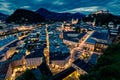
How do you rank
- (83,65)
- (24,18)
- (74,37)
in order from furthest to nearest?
(24,18) → (74,37) → (83,65)

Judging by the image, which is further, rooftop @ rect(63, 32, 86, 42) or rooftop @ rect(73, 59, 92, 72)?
rooftop @ rect(63, 32, 86, 42)

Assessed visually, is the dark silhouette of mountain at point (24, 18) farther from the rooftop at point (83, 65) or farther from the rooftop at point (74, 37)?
the rooftop at point (83, 65)

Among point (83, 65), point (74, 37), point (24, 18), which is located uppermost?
point (24, 18)

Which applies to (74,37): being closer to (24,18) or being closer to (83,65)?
(83,65)

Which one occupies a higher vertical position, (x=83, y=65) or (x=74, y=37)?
(x=83, y=65)

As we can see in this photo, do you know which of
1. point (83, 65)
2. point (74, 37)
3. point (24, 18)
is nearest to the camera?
point (83, 65)

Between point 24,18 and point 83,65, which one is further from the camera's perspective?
point 24,18

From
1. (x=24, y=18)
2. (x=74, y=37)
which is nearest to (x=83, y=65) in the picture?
(x=74, y=37)

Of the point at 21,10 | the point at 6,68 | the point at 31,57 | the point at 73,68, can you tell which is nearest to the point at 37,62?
the point at 31,57

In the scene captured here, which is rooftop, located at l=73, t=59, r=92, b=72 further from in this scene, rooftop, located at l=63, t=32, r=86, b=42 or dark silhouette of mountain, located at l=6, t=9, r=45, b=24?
dark silhouette of mountain, located at l=6, t=9, r=45, b=24

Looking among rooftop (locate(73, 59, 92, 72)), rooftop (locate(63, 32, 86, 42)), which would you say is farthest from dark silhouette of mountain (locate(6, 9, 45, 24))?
rooftop (locate(73, 59, 92, 72))

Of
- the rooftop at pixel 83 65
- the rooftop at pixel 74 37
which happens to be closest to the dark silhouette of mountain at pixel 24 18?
the rooftop at pixel 74 37
